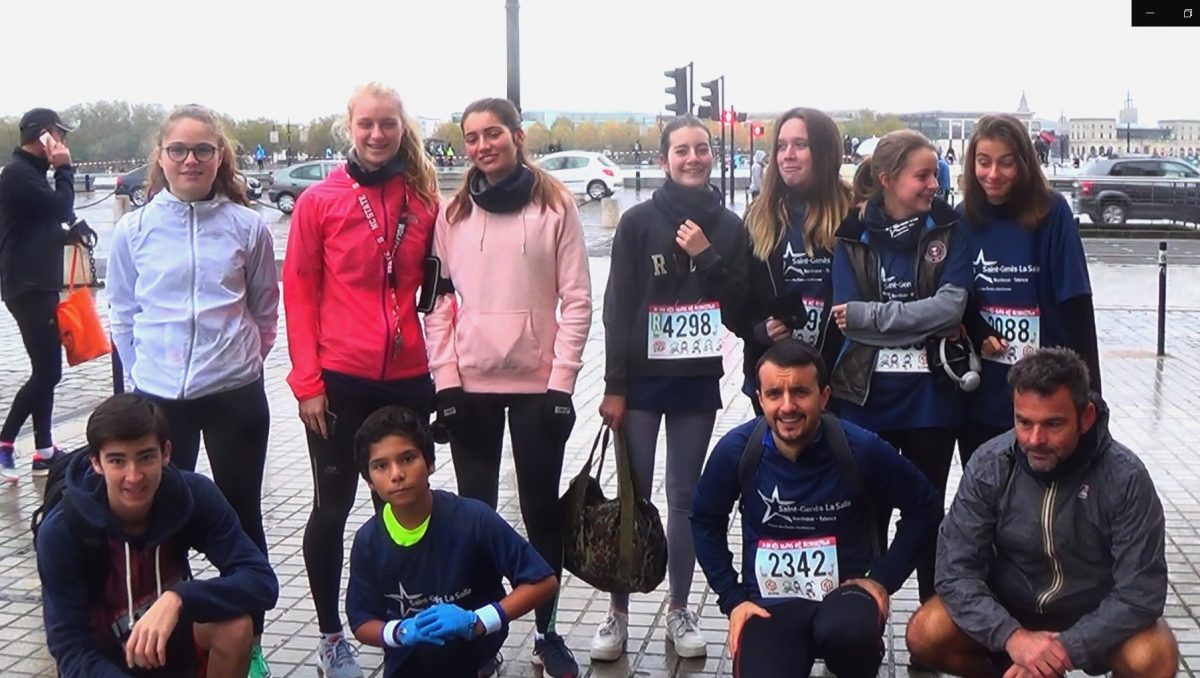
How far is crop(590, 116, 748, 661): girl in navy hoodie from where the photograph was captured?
177 inches

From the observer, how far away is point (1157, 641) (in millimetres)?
3605

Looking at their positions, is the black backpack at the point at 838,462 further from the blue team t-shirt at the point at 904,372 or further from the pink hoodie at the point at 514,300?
the pink hoodie at the point at 514,300

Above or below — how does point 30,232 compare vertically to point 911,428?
above

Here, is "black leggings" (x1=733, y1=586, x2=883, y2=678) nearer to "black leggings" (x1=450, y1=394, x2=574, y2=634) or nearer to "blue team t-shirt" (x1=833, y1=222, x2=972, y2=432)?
"blue team t-shirt" (x1=833, y1=222, x2=972, y2=432)

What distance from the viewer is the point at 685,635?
464cm

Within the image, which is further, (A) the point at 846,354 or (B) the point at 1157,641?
(A) the point at 846,354

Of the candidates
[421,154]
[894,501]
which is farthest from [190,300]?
[894,501]

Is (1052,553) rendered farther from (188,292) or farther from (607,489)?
(607,489)

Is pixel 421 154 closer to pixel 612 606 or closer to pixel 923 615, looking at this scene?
pixel 612 606

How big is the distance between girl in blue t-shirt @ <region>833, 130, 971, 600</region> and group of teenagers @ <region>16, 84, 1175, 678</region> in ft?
0.03

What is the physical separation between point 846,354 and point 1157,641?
133 cm

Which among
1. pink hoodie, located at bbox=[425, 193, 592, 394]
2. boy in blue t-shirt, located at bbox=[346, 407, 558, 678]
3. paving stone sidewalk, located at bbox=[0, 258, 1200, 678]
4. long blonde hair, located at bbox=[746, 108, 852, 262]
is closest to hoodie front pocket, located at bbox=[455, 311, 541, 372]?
pink hoodie, located at bbox=[425, 193, 592, 394]

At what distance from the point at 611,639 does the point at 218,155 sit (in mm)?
2138

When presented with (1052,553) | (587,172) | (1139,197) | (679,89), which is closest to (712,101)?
(679,89)
